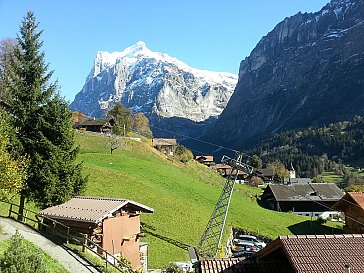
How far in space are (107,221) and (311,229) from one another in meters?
39.0

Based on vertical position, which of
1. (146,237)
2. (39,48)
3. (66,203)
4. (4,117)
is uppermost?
(39,48)

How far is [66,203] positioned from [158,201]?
53.6 ft

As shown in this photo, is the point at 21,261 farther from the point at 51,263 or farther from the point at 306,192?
the point at 306,192

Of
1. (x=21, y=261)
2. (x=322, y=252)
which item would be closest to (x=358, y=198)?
(x=322, y=252)

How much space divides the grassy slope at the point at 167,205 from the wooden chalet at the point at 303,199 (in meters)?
15.5

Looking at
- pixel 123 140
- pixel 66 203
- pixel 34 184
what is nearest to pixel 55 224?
pixel 66 203

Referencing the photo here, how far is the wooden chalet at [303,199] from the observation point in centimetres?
7794

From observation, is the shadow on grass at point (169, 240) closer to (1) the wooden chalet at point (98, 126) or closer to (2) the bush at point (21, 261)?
(2) the bush at point (21, 261)

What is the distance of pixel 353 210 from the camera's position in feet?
147

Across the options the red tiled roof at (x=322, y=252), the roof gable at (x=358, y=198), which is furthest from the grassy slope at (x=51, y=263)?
the roof gable at (x=358, y=198)

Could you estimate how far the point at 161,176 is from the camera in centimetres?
5659

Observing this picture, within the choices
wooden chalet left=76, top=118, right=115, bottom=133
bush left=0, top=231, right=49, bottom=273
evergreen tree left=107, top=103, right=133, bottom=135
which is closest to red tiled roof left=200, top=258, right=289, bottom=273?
bush left=0, top=231, right=49, bottom=273

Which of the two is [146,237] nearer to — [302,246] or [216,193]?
[302,246]

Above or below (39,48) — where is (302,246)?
below
